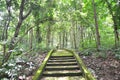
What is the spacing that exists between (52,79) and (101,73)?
9.51 feet

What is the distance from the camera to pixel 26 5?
11.4 meters

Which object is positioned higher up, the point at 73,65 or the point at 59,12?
the point at 59,12

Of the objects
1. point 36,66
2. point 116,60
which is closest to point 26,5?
point 36,66

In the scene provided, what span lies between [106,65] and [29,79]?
4.62 metres

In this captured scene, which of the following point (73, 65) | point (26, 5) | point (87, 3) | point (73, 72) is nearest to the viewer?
point (73, 72)

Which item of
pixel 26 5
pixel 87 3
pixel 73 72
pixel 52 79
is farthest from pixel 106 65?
pixel 87 3

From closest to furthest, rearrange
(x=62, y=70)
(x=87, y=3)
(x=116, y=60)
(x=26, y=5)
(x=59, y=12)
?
(x=62, y=70)
(x=116, y=60)
(x=26, y=5)
(x=59, y=12)
(x=87, y=3)

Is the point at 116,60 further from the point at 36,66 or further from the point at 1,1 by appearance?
the point at 1,1

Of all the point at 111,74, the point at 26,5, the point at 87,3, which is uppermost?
the point at 87,3

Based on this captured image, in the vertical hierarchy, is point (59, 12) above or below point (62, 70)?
above

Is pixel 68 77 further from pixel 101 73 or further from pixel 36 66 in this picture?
pixel 36 66

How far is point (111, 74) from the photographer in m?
8.60

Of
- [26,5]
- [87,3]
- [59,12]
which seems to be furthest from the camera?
[87,3]

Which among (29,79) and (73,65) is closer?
(29,79)
